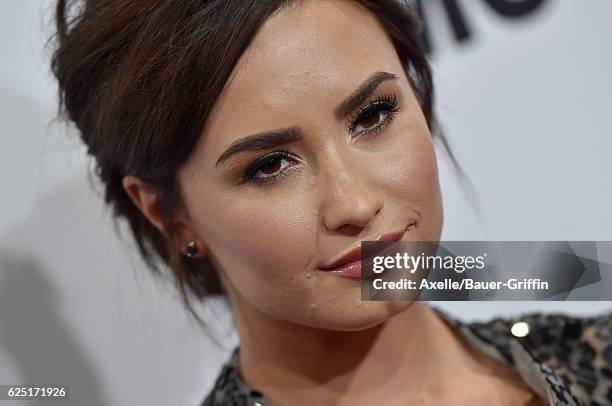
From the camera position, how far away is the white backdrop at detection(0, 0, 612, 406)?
3.34 feet

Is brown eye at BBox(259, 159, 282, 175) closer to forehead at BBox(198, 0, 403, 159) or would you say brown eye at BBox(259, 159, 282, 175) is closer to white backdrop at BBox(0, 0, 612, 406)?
forehead at BBox(198, 0, 403, 159)

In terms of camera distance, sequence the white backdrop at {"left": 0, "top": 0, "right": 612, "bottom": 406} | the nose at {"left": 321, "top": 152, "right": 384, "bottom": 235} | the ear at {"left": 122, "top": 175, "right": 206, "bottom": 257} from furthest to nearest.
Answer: the white backdrop at {"left": 0, "top": 0, "right": 612, "bottom": 406}
the ear at {"left": 122, "top": 175, "right": 206, "bottom": 257}
the nose at {"left": 321, "top": 152, "right": 384, "bottom": 235}

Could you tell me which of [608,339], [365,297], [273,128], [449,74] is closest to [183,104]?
[273,128]

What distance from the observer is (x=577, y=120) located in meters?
1.05

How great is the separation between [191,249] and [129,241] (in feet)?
0.74

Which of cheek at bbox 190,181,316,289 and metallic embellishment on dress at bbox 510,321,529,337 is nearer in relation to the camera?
cheek at bbox 190,181,316,289

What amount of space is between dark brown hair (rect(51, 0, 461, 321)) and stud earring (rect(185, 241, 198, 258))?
2 cm

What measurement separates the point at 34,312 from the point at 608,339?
0.72 metres

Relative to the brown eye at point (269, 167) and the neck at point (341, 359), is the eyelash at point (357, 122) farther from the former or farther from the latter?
the neck at point (341, 359)

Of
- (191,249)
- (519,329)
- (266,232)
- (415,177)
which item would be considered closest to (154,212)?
(191,249)

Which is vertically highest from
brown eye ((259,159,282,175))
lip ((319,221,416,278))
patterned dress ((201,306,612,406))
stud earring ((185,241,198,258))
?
brown eye ((259,159,282,175))

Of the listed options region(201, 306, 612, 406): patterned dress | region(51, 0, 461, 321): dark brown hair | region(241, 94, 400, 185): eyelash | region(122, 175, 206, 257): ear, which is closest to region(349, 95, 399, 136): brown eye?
region(241, 94, 400, 185): eyelash

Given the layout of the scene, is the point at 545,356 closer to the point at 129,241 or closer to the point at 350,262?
the point at 350,262

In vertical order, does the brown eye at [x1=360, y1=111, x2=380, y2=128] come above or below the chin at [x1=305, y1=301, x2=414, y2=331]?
above
